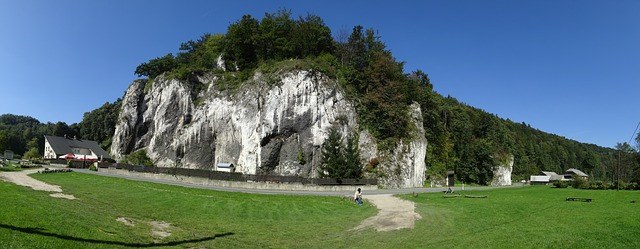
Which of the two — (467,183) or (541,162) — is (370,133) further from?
(541,162)

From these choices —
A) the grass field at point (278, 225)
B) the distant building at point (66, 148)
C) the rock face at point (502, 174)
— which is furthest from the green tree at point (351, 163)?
the distant building at point (66, 148)

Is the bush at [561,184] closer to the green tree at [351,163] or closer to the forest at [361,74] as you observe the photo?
the forest at [361,74]

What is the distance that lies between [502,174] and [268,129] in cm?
5742

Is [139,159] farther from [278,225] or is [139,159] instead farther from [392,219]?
[392,219]

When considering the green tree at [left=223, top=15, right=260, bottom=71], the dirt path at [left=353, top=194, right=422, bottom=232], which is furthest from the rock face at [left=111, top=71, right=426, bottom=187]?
the dirt path at [left=353, top=194, right=422, bottom=232]

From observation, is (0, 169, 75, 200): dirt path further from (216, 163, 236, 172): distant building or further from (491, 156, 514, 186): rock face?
(491, 156, 514, 186): rock face

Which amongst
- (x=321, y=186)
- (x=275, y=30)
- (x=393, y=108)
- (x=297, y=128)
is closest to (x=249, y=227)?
(x=321, y=186)

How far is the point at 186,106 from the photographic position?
69.8m

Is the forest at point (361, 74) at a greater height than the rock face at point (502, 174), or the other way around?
the forest at point (361, 74)

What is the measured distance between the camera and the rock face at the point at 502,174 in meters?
84.4

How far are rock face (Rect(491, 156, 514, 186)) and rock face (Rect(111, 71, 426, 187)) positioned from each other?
104 ft

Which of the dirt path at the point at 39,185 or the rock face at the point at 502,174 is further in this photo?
the rock face at the point at 502,174

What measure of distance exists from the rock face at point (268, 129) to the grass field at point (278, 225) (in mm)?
27686

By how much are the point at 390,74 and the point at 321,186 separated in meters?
25.7
